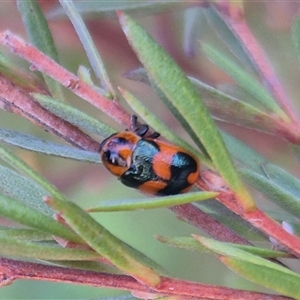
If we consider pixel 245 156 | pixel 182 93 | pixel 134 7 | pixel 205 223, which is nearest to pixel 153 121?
pixel 182 93

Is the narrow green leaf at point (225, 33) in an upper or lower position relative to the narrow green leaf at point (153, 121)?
upper

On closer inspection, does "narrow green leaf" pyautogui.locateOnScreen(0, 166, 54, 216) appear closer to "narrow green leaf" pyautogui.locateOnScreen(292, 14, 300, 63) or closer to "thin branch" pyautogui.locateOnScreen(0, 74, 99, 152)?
"thin branch" pyautogui.locateOnScreen(0, 74, 99, 152)

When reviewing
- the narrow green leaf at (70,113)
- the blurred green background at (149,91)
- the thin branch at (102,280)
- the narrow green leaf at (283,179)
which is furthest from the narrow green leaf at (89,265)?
the blurred green background at (149,91)

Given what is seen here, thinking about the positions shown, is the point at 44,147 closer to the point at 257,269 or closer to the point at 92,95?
the point at 92,95

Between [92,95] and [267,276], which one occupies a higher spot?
[92,95]

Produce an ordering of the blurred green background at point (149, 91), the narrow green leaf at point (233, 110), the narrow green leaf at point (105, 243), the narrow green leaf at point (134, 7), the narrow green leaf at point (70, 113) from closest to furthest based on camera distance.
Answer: the narrow green leaf at point (105, 243) < the narrow green leaf at point (70, 113) < the narrow green leaf at point (233, 110) < the narrow green leaf at point (134, 7) < the blurred green background at point (149, 91)

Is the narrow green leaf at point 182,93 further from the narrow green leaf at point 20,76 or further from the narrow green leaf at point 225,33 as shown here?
the narrow green leaf at point 225,33
